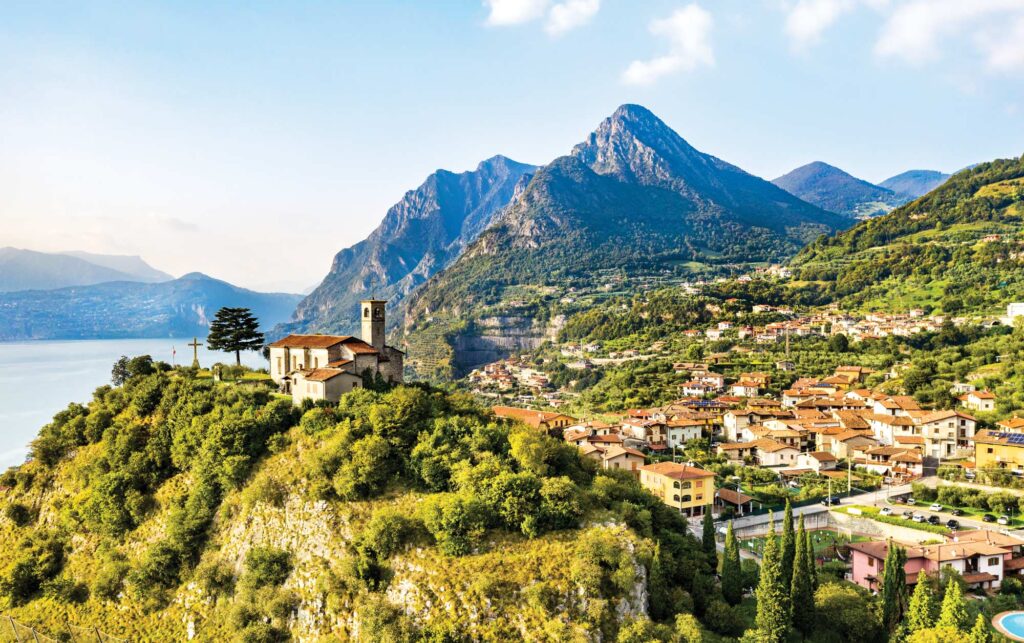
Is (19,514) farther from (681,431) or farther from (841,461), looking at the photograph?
(841,461)

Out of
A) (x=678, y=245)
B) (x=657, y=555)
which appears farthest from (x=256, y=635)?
(x=678, y=245)

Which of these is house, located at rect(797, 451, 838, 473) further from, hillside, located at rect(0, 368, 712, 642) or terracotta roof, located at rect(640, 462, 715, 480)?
hillside, located at rect(0, 368, 712, 642)

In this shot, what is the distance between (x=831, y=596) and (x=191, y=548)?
81.5 ft

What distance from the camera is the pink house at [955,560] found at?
1155 inches

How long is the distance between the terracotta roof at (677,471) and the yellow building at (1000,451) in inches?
760

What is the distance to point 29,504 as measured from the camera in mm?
32688

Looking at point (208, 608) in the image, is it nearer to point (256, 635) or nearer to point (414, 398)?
point (256, 635)

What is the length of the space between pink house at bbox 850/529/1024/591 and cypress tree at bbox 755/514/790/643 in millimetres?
9225

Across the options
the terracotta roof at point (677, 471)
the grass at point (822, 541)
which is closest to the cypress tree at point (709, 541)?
the grass at point (822, 541)

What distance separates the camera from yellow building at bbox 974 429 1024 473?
42.2 meters

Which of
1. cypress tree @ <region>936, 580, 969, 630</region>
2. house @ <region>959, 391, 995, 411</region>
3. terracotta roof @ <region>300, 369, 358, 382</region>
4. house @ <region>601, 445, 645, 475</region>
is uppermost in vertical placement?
terracotta roof @ <region>300, 369, 358, 382</region>

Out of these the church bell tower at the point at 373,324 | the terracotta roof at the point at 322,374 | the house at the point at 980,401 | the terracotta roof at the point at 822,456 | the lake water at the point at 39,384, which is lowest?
the lake water at the point at 39,384

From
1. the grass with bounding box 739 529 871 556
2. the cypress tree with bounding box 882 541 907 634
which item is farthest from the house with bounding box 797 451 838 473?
the cypress tree with bounding box 882 541 907 634

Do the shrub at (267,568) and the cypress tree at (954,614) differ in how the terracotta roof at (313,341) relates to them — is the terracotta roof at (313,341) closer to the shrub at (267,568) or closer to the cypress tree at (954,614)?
the shrub at (267,568)
